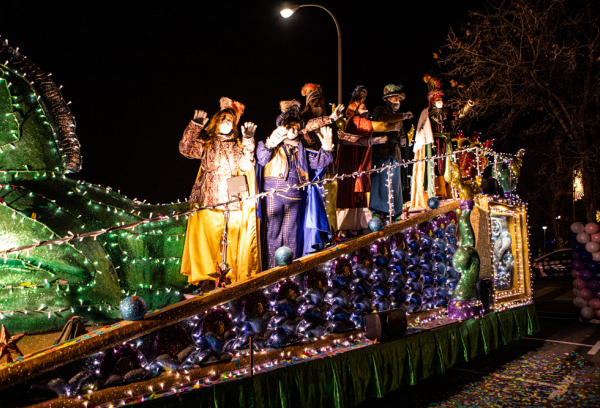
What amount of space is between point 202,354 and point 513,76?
497 inches

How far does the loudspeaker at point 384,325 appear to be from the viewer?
4.07 metres

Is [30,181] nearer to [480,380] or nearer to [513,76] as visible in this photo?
[480,380]

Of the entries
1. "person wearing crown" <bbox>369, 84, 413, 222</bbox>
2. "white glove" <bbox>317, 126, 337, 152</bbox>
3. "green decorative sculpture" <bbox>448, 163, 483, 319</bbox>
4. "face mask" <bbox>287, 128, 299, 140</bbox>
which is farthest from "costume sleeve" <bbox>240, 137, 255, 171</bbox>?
"green decorative sculpture" <bbox>448, 163, 483, 319</bbox>

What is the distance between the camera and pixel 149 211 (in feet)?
18.4

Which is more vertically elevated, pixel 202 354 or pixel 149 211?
pixel 149 211

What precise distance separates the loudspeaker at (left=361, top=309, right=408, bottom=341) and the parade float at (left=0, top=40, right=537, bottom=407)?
29 millimetres

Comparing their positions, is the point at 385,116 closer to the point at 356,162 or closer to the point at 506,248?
the point at 356,162

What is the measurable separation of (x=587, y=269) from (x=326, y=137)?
6.67m

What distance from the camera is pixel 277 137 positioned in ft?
15.8

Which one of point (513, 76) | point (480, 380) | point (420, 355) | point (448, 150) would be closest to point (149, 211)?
point (420, 355)

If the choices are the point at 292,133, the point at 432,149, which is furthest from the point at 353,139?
the point at 432,149

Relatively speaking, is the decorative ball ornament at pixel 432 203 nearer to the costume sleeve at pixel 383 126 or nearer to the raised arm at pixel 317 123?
→ the costume sleeve at pixel 383 126

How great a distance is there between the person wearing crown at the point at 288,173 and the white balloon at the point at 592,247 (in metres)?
6.23

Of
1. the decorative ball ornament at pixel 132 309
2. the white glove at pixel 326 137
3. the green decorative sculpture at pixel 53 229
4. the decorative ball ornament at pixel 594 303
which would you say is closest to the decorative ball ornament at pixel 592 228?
the decorative ball ornament at pixel 594 303
